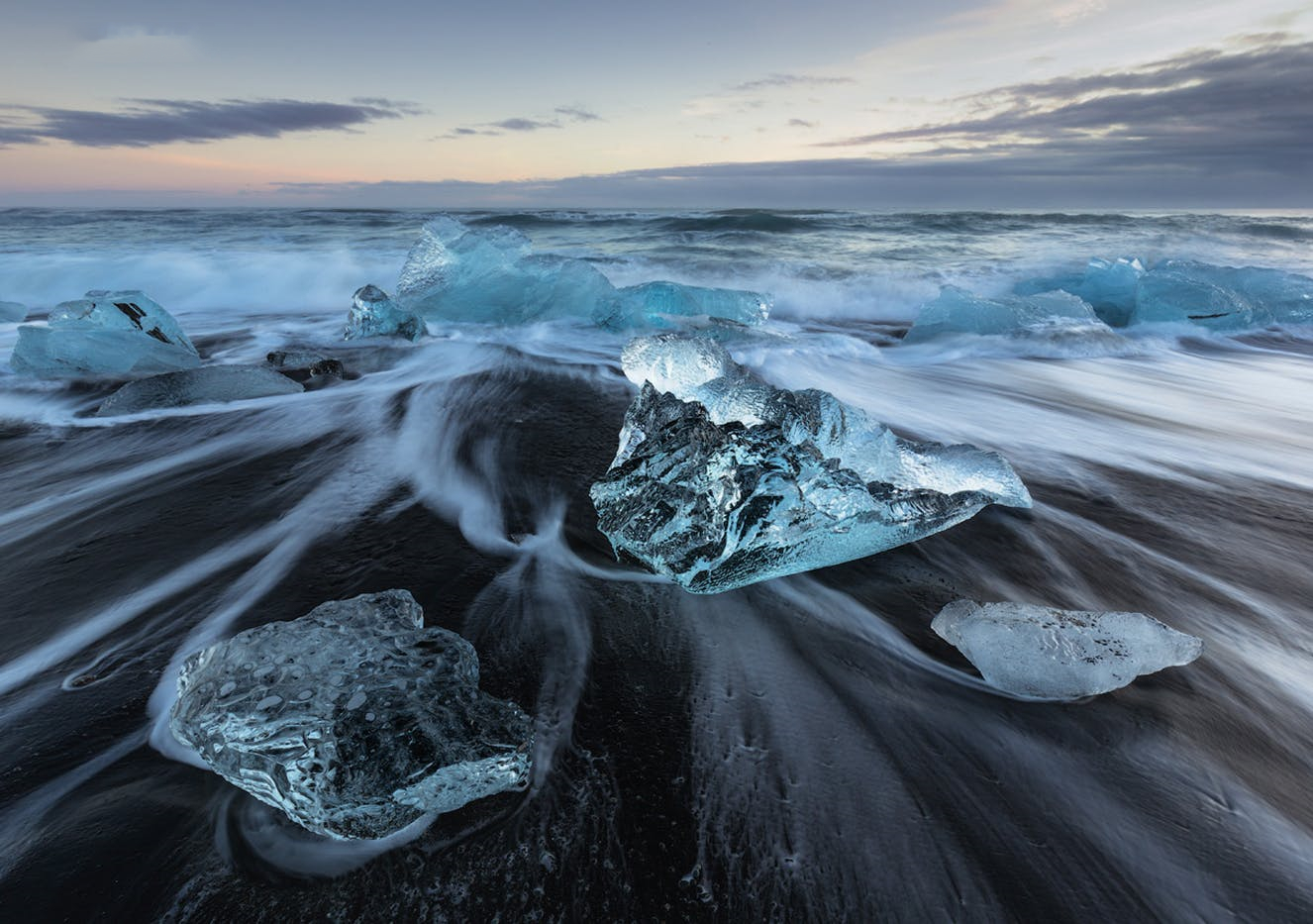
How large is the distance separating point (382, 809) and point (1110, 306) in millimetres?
11069

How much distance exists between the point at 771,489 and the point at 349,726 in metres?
1.36

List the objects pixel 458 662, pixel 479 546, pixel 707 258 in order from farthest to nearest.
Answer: pixel 707 258 < pixel 479 546 < pixel 458 662

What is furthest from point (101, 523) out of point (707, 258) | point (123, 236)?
point (123, 236)

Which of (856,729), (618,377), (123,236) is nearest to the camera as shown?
(856,729)

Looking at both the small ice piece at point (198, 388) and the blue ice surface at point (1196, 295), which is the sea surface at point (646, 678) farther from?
the blue ice surface at point (1196, 295)

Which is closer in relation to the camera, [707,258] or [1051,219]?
[707,258]

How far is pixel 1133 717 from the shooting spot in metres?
1.64

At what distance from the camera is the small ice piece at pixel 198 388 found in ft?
13.4

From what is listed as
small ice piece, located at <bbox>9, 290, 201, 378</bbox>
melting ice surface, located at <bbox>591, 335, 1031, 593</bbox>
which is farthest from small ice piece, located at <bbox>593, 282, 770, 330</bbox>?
melting ice surface, located at <bbox>591, 335, 1031, 593</bbox>

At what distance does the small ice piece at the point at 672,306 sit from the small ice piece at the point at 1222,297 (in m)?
5.22

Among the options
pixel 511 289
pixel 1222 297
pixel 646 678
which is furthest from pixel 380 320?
pixel 1222 297

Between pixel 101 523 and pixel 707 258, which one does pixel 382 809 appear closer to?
pixel 101 523

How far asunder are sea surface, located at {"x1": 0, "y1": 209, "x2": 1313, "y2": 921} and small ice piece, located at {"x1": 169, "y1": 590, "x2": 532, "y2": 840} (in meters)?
0.11

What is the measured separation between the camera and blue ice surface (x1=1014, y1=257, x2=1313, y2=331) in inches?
305
